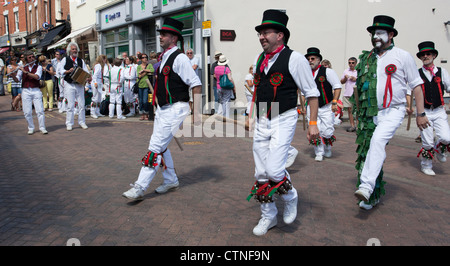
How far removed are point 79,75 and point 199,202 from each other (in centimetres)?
673

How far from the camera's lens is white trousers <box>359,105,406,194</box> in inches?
167

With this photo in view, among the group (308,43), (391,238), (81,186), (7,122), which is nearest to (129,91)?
(7,122)

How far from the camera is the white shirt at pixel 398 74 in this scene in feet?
14.5

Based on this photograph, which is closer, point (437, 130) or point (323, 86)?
point (437, 130)

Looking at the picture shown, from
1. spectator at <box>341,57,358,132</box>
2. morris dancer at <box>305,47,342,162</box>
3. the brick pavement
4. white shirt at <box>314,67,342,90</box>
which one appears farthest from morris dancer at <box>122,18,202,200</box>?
spectator at <box>341,57,358,132</box>

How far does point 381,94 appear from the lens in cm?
448

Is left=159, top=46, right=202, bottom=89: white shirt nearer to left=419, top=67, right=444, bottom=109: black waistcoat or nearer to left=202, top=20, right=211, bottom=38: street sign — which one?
left=419, top=67, right=444, bottom=109: black waistcoat

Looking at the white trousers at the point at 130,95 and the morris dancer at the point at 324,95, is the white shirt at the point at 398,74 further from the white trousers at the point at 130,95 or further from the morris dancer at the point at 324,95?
the white trousers at the point at 130,95

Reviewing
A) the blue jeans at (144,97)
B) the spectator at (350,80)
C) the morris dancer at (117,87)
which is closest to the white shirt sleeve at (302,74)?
the spectator at (350,80)

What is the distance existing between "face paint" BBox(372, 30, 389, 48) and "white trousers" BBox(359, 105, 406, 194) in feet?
2.47

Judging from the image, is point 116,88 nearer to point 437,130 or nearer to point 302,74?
point 437,130

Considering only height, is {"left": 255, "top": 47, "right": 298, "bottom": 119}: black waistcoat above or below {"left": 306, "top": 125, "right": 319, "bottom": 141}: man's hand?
above

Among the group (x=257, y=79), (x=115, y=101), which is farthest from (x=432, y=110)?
(x=115, y=101)

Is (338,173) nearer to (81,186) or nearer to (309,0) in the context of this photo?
(81,186)
